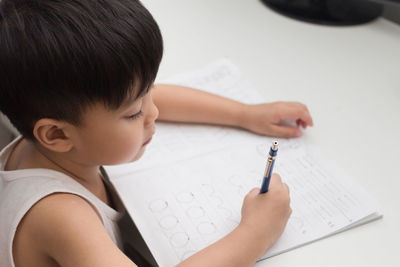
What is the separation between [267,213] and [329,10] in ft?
2.18

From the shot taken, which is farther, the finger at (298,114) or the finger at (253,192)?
the finger at (298,114)

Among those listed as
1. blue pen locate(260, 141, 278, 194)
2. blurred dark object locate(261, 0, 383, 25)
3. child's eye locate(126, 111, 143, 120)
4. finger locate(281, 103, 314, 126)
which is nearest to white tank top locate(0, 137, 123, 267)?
child's eye locate(126, 111, 143, 120)

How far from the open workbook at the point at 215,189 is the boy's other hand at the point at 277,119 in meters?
0.01

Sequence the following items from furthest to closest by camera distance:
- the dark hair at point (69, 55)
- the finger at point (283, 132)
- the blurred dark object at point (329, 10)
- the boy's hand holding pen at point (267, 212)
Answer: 1. the blurred dark object at point (329, 10)
2. the finger at point (283, 132)
3. the boy's hand holding pen at point (267, 212)
4. the dark hair at point (69, 55)

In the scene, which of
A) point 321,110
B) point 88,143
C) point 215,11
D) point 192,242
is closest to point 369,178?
point 321,110

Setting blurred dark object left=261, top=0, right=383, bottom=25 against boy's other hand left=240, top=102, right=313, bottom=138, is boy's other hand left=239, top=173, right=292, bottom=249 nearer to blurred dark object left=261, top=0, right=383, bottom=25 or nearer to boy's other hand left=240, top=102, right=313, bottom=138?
boy's other hand left=240, top=102, right=313, bottom=138

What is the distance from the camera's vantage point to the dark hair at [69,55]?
1.34 feet

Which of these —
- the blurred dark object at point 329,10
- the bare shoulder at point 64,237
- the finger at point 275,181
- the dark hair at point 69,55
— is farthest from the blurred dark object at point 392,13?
the bare shoulder at point 64,237

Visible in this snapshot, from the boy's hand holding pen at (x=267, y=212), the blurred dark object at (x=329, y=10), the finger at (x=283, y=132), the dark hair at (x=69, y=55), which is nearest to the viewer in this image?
the dark hair at (x=69, y=55)

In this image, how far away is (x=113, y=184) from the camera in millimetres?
600

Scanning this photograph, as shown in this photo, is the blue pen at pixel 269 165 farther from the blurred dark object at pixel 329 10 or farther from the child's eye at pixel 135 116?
the blurred dark object at pixel 329 10

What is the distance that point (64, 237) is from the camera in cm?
46

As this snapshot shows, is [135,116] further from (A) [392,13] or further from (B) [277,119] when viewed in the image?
(A) [392,13]

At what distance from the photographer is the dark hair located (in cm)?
41
